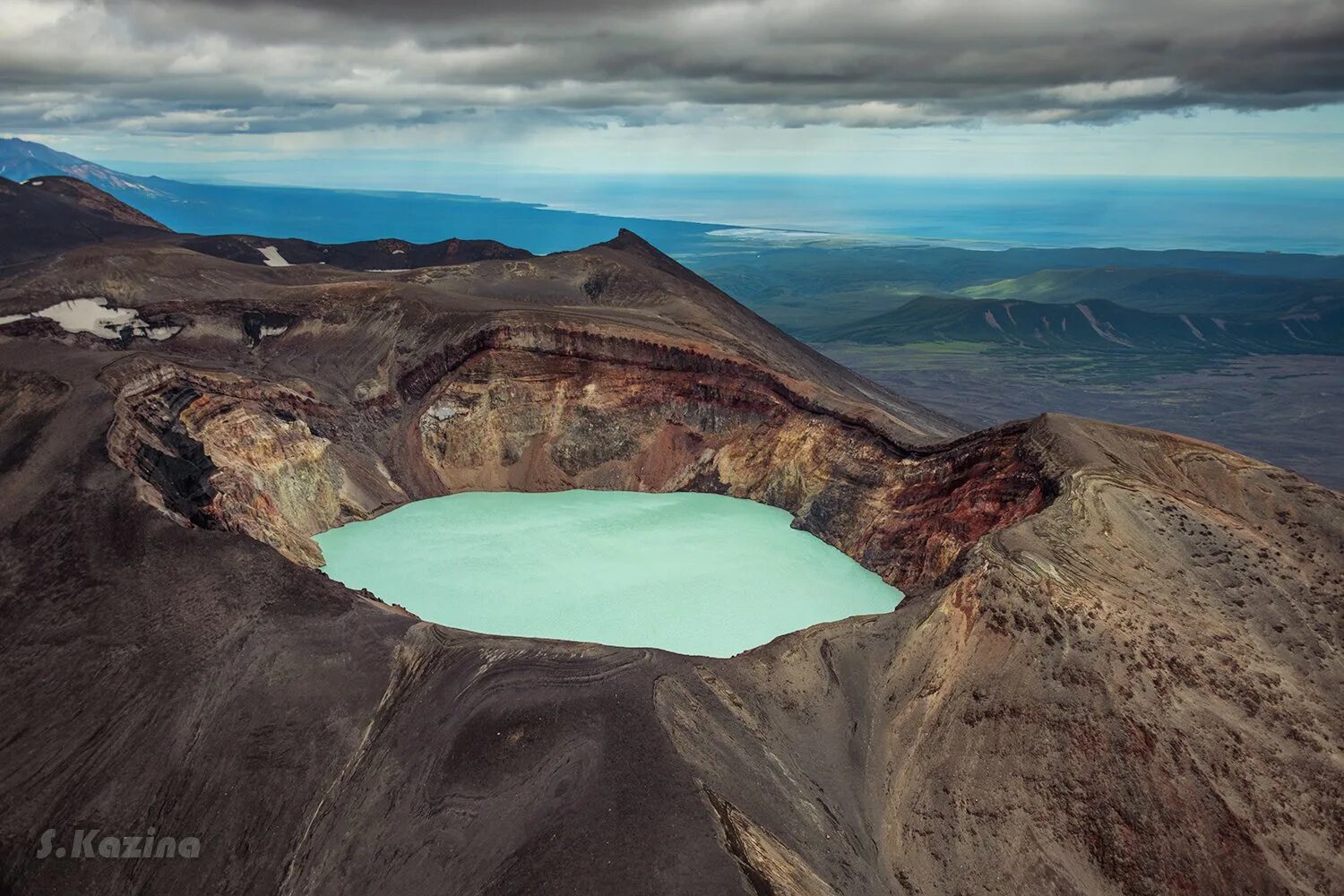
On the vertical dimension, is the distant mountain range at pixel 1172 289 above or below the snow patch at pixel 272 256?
below

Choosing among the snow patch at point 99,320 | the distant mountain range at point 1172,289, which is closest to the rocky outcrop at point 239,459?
the snow patch at point 99,320

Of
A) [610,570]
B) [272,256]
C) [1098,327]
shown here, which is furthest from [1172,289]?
[610,570]

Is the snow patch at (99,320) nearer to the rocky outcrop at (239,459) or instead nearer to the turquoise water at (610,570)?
the rocky outcrop at (239,459)

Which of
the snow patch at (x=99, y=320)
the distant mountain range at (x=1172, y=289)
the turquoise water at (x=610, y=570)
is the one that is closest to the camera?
the turquoise water at (x=610, y=570)

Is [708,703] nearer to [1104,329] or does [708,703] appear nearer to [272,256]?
[272,256]

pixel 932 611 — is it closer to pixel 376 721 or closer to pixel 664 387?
pixel 376 721

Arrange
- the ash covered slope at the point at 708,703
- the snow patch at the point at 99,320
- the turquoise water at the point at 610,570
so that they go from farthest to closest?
the snow patch at the point at 99,320 → the turquoise water at the point at 610,570 → the ash covered slope at the point at 708,703
